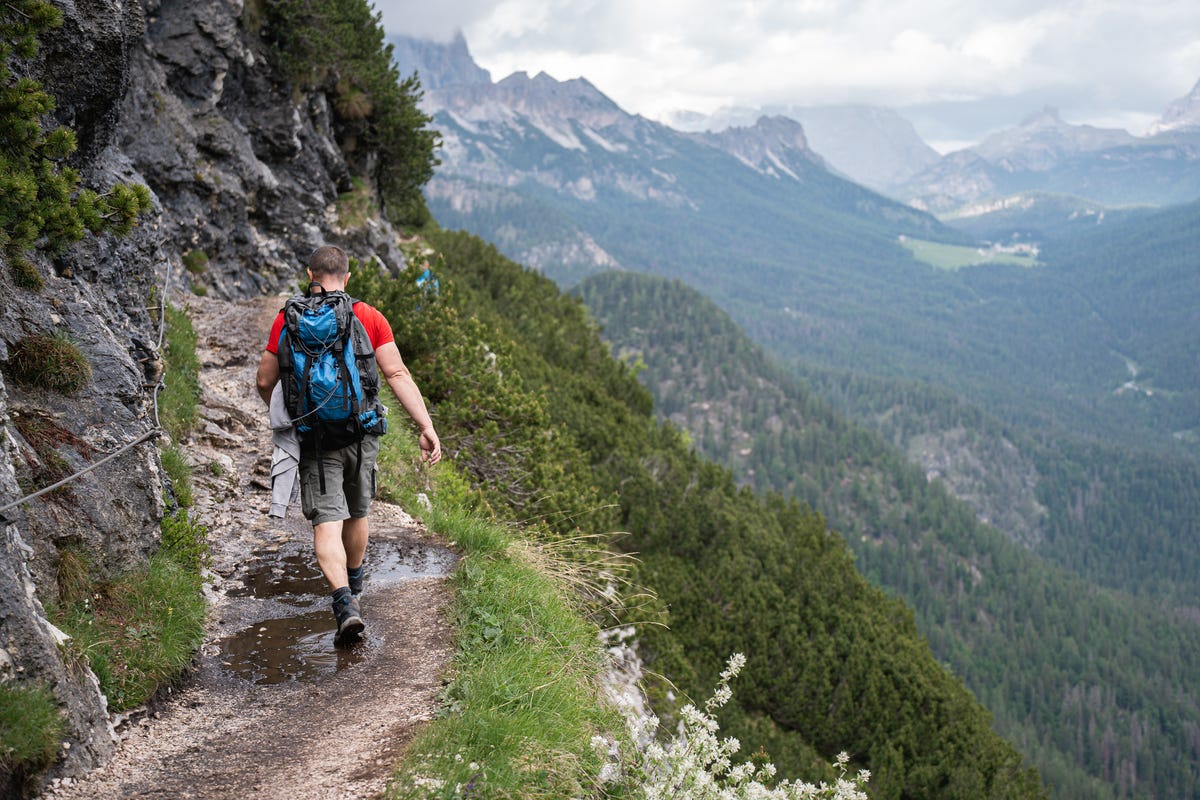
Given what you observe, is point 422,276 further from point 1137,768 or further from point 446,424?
point 1137,768

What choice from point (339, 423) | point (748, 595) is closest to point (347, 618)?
point (339, 423)

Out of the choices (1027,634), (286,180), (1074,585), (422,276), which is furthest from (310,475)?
(1074,585)

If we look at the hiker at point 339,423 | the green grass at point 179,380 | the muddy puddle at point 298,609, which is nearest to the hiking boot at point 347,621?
the hiker at point 339,423

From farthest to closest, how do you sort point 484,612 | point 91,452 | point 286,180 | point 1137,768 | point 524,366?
1. point 1137,768
2. point 524,366
3. point 286,180
4. point 484,612
5. point 91,452

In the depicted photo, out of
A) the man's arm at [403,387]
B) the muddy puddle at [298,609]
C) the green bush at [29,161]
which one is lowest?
the muddy puddle at [298,609]

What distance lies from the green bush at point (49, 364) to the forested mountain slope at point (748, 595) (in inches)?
436

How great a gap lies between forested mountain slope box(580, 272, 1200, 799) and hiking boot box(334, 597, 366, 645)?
95.3 metres

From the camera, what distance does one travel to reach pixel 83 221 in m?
5.73

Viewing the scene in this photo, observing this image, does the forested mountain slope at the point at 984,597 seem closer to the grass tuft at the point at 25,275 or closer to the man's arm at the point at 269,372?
the grass tuft at the point at 25,275

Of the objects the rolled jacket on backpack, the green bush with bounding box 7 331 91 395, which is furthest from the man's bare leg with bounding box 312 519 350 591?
the green bush with bounding box 7 331 91 395

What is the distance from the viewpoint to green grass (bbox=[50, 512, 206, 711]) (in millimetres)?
4281

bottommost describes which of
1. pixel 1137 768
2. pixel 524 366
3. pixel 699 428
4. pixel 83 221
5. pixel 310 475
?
pixel 1137 768

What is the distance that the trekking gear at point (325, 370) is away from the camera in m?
4.82

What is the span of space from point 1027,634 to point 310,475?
152 metres
